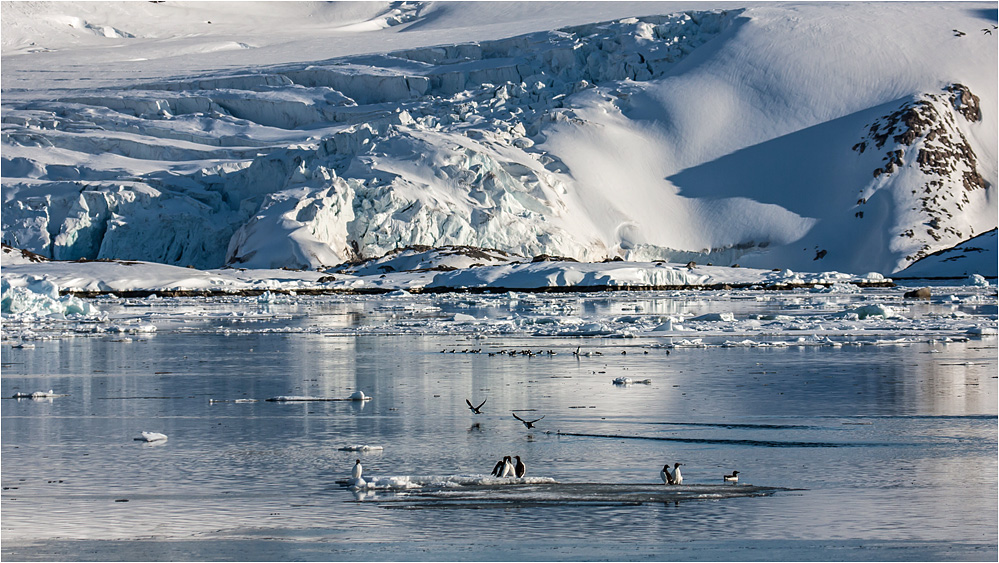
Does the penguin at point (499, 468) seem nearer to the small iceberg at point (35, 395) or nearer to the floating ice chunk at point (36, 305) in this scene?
the small iceberg at point (35, 395)

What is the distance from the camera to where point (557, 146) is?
227 feet

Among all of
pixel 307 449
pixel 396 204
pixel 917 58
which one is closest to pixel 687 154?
pixel 917 58

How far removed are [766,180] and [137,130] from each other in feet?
131

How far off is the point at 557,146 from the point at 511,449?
195 ft

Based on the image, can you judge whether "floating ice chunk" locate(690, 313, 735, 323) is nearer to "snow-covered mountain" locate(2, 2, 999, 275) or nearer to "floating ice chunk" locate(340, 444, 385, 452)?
"floating ice chunk" locate(340, 444, 385, 452)

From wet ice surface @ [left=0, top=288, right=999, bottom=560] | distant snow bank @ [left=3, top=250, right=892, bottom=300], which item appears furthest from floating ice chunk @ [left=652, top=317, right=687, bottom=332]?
distant snow bank @ [left=3, top=250, right=892, bottom=300]

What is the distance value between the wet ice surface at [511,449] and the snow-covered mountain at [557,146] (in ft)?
130

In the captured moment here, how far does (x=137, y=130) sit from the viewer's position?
7969 centimetres

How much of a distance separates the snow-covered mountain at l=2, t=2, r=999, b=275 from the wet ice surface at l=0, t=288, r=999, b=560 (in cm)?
3959

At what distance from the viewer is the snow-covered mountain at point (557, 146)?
62031 millimetres

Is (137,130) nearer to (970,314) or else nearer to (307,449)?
(970,314)

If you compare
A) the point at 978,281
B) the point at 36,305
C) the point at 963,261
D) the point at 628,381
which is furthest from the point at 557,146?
the point at 628,381

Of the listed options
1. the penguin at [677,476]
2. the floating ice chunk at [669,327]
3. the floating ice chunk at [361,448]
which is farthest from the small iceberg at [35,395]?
the floating ice chunk at [669,327]

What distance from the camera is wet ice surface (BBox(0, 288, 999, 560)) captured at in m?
7.46
